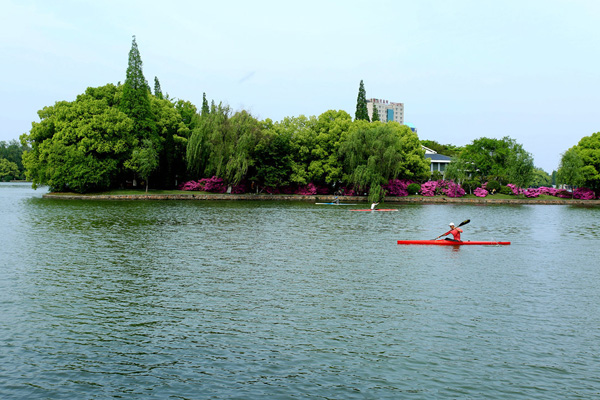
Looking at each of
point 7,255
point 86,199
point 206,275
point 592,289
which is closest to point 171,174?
point 86,199

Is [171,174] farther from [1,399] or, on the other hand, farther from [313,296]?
[1,399]

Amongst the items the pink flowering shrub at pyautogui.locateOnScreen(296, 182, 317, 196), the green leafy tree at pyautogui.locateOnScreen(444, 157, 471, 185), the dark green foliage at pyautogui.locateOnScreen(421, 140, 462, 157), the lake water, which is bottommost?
the lake water

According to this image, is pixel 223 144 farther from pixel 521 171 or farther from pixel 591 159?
pixel 591 159

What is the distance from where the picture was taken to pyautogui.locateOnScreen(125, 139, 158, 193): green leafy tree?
72.7 m

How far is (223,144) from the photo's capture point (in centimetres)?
7500

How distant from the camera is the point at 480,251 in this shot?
28.5 metres

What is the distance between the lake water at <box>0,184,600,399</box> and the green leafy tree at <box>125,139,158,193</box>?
44.0 meters

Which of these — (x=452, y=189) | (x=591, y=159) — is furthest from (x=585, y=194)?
(x=452, y=189)

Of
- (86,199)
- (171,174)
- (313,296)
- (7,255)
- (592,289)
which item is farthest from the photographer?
(171,174)

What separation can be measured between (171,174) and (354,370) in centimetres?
7617

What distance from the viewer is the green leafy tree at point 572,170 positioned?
86750 millimetres

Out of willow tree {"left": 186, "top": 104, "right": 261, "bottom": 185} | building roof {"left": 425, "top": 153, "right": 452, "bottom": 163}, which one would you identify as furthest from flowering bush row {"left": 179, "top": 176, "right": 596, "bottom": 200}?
building roof {"left": 425, "top": 153, "right": 452, "bottom": 163}

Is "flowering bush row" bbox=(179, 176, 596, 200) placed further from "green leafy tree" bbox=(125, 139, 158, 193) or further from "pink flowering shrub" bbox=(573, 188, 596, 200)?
"green leafy tree" bbox=(125, 139, 158, 193)

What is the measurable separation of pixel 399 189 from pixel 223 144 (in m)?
29.5
